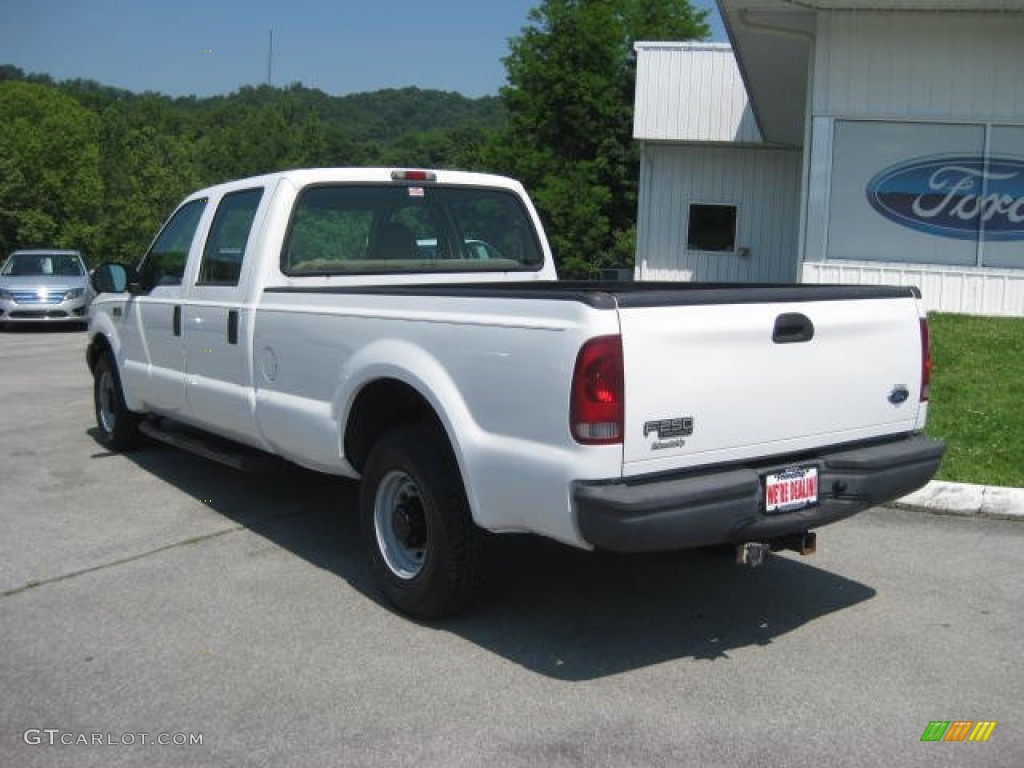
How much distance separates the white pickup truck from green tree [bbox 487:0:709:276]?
103 ft

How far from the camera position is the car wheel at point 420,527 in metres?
4.37

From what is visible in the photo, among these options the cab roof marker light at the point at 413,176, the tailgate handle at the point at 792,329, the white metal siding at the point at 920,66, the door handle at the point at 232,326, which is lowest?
the door handle at the point at 232,326

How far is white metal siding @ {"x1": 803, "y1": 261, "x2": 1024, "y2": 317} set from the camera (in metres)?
13.6

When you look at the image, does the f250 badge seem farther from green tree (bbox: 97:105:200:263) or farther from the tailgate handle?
green tree (bbox: 97:105:200:263)

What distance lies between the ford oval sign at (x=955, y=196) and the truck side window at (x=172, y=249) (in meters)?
9.92

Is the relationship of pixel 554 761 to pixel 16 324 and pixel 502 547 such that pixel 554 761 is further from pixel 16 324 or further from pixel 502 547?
pixel 16 324

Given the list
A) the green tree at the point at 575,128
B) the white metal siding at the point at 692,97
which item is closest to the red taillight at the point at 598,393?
the white metal siding at the point at 692,97

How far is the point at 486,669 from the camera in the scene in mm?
4148

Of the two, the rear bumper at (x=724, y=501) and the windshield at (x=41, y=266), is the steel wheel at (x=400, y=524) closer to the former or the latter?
the rear bumper at (x=724, y=501)

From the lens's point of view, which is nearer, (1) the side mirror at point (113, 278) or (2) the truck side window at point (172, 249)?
(2) the truck side window at point (172, 249)

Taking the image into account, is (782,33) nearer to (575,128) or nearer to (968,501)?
(968,501)

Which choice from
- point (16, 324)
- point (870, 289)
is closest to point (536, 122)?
point (16, 324)

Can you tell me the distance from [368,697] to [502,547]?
2.02 metres

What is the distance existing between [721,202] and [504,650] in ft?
61.6
